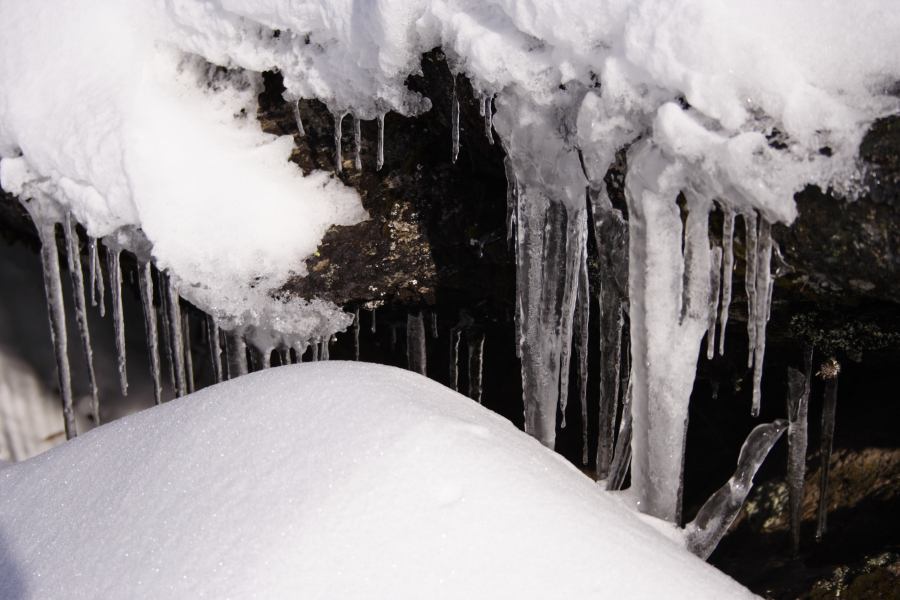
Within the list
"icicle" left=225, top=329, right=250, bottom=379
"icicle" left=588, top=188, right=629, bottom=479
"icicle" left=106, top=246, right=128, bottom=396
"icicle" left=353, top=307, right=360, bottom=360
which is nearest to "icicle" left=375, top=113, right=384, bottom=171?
"icicle" left=353, top=307, right=360, bottom=360

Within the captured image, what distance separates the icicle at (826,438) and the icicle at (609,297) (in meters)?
0.71

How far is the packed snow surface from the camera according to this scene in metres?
1.54

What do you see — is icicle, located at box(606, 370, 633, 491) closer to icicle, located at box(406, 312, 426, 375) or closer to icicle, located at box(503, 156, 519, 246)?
icicle, located at box(503, 156, 519, 246)

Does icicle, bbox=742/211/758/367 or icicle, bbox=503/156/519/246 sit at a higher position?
icicle, bbox=503/156/519/246

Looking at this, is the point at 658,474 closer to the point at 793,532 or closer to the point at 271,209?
the point at 793,532

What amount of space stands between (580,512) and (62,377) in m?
2.30

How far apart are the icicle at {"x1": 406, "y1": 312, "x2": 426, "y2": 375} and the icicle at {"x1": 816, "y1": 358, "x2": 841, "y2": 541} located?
133 centimetres

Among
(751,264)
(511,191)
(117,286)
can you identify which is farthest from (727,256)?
(117,286)

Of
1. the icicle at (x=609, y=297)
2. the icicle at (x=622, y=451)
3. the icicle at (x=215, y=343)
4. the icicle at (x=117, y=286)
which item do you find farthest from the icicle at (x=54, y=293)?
the icicle at (x=622, y=451)

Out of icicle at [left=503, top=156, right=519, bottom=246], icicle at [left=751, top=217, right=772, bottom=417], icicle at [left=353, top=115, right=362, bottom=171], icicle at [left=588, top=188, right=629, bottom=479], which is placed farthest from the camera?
icicle at [left=353, top=115, right=362, bottom=171]

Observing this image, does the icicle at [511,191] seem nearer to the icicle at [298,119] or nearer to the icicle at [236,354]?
the icicle at [298,119]

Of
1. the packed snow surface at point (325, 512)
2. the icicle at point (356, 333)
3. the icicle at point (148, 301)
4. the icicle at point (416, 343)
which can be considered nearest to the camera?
the packed snow surface at point (325, 512)

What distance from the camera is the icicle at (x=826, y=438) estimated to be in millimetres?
2828

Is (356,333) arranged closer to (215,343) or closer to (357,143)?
(215,343)
